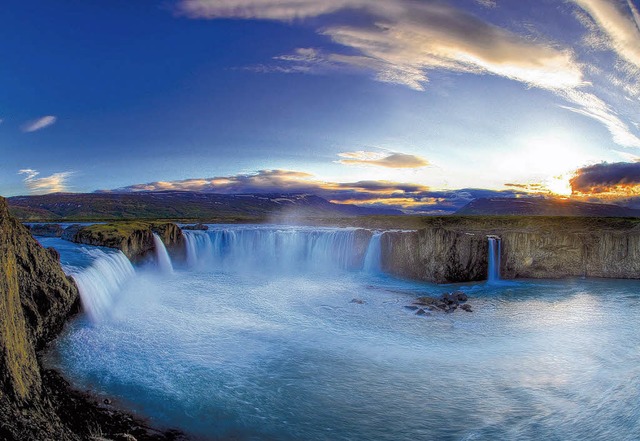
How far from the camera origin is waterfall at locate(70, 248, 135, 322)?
57.3 feet

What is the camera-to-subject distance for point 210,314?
1970cm

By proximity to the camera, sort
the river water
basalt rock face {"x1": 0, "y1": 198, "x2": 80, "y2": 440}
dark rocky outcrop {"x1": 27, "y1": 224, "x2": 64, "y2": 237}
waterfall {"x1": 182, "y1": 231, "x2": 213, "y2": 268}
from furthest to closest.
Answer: dark rocky outcrop {"x1": 27, "y1": 224, "x2": 64, "y2": 237}
waterfall {"x1": 182, "y1": 231, "x2": 213, "y2": 268}
the river water
basalt rock face {"x1": 0, "y1": 198, "x2": 80, "y2": 440}

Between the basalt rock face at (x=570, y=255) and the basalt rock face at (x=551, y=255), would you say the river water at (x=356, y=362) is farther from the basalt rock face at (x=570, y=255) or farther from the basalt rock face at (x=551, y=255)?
the basalt rock face at (x=570, y=255)

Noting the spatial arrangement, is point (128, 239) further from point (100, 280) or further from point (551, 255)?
point (551, 255)

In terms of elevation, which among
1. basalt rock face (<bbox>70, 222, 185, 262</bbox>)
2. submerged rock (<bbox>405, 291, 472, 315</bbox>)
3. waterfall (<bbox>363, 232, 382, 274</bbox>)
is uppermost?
basalt rock face (<bbox>70, 222, 185, 262</bbox>)

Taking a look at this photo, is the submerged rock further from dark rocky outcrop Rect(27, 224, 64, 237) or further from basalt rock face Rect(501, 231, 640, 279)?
dark rocky outcrop Rect(27, 224, 64, 237)

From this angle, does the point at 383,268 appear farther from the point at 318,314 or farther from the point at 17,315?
the point at 17,315

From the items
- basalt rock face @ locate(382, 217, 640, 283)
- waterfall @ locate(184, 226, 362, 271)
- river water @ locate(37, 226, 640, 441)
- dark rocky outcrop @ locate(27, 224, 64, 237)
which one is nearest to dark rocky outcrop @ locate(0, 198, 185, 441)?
river water @ locate(37, 226, 640, 441)

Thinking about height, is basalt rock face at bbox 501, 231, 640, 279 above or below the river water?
above

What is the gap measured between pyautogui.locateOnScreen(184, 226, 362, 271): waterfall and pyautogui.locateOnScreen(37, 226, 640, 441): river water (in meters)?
13.0

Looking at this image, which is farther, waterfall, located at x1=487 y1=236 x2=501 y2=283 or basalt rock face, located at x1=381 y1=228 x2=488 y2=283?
waterfall, located at x1=487 y1=236 x2=501 y2=283

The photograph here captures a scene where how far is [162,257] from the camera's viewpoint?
113ft

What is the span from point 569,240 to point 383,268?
16.3 metres

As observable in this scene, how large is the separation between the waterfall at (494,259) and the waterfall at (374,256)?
9442 mm
